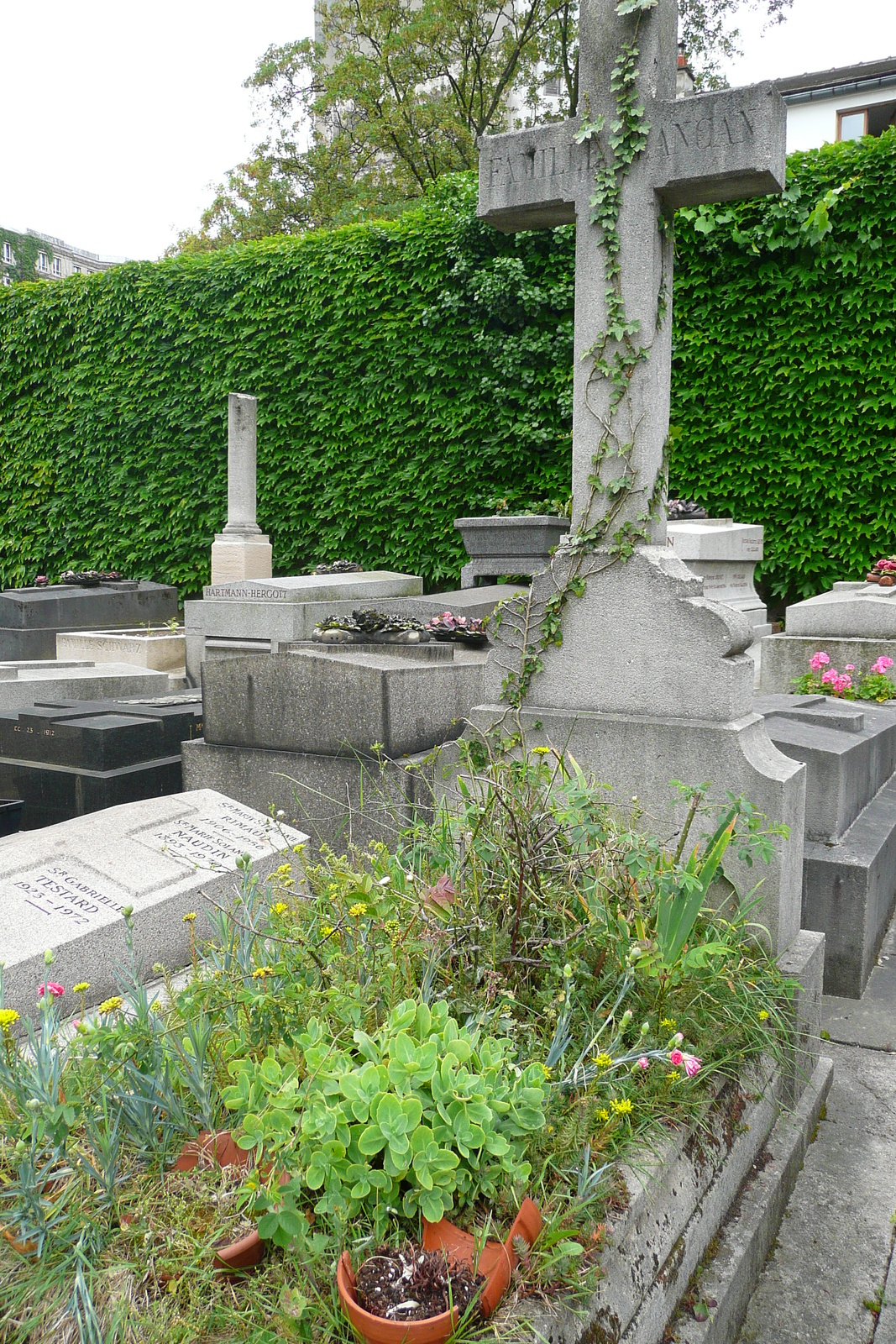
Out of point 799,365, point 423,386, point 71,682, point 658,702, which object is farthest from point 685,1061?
point 423,386

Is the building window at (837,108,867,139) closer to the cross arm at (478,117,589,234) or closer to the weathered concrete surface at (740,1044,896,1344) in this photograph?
the cross arm at (478,117,589,234)

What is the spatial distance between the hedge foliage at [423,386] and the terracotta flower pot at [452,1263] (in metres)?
5.30

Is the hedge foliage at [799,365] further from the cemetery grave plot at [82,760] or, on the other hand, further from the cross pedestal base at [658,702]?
the cemetery grave plot at [82,760]

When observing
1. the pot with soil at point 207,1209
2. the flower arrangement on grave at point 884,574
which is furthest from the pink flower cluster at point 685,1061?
the flower arrangement on grave at point 884,574

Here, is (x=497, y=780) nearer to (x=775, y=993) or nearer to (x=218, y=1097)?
(x=775, y=993)

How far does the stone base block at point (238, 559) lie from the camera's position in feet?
35.4

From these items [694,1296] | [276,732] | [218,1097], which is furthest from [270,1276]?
[276,732]

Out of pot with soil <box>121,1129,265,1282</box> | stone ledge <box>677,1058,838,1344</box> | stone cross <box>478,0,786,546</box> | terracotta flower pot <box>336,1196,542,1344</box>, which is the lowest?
stone ledge <box>677,1058,838,1344</box>

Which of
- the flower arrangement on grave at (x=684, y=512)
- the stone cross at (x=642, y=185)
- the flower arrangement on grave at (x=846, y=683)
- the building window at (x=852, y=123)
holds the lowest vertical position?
the flower arrangement on grave at (x=846, y=683)

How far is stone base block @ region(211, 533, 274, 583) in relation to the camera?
10797 millimetres

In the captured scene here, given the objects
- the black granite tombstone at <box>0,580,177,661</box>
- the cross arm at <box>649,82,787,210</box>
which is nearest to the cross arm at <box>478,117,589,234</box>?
the cross arm at <box>649,82,787,210</box>

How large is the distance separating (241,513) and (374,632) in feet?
18.3

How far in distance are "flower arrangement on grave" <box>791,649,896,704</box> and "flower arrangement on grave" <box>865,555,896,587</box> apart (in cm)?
167

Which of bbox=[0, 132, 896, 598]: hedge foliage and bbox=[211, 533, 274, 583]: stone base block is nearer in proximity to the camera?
bbox=[0, 132, 896, 598]: hedge foliage
